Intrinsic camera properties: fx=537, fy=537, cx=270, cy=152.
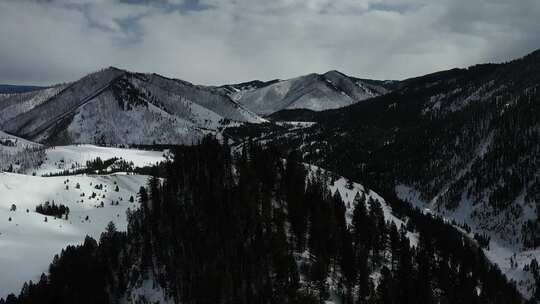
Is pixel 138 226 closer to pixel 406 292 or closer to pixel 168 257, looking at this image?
pixel 168 257

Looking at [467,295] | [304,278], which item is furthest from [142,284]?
[467,295]

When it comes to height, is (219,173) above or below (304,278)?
above

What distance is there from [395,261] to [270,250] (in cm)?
3877

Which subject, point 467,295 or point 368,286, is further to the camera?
point 467,295

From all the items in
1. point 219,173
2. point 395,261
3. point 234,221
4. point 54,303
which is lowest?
point 54,303

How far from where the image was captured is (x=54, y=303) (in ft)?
427

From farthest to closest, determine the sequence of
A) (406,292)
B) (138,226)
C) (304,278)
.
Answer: (138,226) < (406,292) < (304,278)

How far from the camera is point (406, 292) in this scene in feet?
388

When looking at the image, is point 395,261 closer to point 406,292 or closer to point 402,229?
point 406,292

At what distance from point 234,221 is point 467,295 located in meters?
61.0

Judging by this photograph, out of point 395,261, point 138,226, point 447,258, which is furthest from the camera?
point 447,258

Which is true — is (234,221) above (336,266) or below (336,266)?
above

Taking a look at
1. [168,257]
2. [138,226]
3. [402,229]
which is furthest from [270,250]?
[402,229]

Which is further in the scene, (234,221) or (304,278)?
(234,221)
